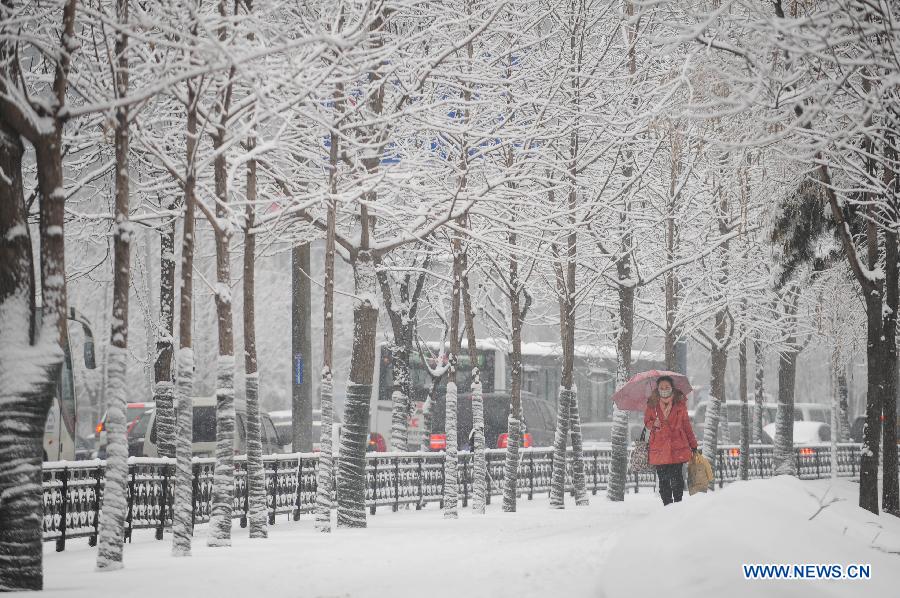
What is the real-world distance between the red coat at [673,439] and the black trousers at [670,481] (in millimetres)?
155

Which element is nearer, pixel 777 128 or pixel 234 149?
pixel 777 128

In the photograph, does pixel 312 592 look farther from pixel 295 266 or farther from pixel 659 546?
pixel 295 266

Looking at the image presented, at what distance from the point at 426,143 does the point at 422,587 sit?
1020 cm

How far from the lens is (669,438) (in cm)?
1282

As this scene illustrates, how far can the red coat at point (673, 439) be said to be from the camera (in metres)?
12.8

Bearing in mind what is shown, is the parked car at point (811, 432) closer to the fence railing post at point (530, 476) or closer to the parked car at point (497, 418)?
the parked car at point (497, 418)

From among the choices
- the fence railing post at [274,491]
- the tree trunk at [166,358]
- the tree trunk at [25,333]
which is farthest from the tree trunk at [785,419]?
the tree trunk at [25,333]

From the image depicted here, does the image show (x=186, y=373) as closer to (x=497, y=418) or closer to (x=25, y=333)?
(x=25, y=333)

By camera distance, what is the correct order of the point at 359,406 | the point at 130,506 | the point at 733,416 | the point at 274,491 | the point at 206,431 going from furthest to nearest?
the point at 733,416 < the point at 206,431 < the point at 274,491 < the point at 359,406 < the point at 130,506

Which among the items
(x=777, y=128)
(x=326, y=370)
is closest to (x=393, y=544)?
(x=326, y=370)

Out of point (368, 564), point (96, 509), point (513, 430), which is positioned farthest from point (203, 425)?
point (368, 564)

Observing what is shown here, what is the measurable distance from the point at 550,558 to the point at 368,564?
5.95ft

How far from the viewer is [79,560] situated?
11.4m

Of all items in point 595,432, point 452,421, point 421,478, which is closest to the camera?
point 452,421
